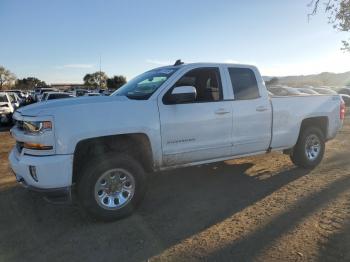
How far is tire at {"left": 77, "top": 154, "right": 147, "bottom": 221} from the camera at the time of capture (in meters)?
4.60

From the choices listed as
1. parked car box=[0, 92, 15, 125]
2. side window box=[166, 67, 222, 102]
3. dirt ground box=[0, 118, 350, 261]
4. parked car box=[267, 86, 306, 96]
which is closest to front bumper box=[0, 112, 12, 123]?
parked car box=[0, 92, 15, 125]

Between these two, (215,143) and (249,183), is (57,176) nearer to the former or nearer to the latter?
(215,143)

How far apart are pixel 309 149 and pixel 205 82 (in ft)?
9.49

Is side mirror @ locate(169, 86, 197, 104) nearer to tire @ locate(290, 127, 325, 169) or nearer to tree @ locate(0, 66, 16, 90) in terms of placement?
tire @ locate(290, 127, 325, 169)

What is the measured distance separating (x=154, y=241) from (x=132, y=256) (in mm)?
398

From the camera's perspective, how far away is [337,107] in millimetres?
7781

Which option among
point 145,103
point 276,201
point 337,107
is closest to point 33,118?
point 145,103

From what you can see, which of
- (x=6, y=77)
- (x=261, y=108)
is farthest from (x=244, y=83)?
(x=6, y=77)

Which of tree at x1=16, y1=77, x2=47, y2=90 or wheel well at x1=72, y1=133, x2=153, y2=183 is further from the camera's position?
tree at x1=16, y1=77, x2=47, y2=90

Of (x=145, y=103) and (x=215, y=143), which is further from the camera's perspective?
(x=215, y=143)

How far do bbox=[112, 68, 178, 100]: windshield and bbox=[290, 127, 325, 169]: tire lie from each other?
10.2 ft

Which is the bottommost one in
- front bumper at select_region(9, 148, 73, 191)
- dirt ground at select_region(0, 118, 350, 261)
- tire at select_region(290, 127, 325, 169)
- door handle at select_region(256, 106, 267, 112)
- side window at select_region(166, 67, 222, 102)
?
dirt ground at select_region(0, 118, 350, 261)

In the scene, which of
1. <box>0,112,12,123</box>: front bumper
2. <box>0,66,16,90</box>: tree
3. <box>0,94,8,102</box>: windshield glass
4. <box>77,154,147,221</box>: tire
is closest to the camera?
<box>77,154,147,221</box>: tire

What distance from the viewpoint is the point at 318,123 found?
7.62 meters
